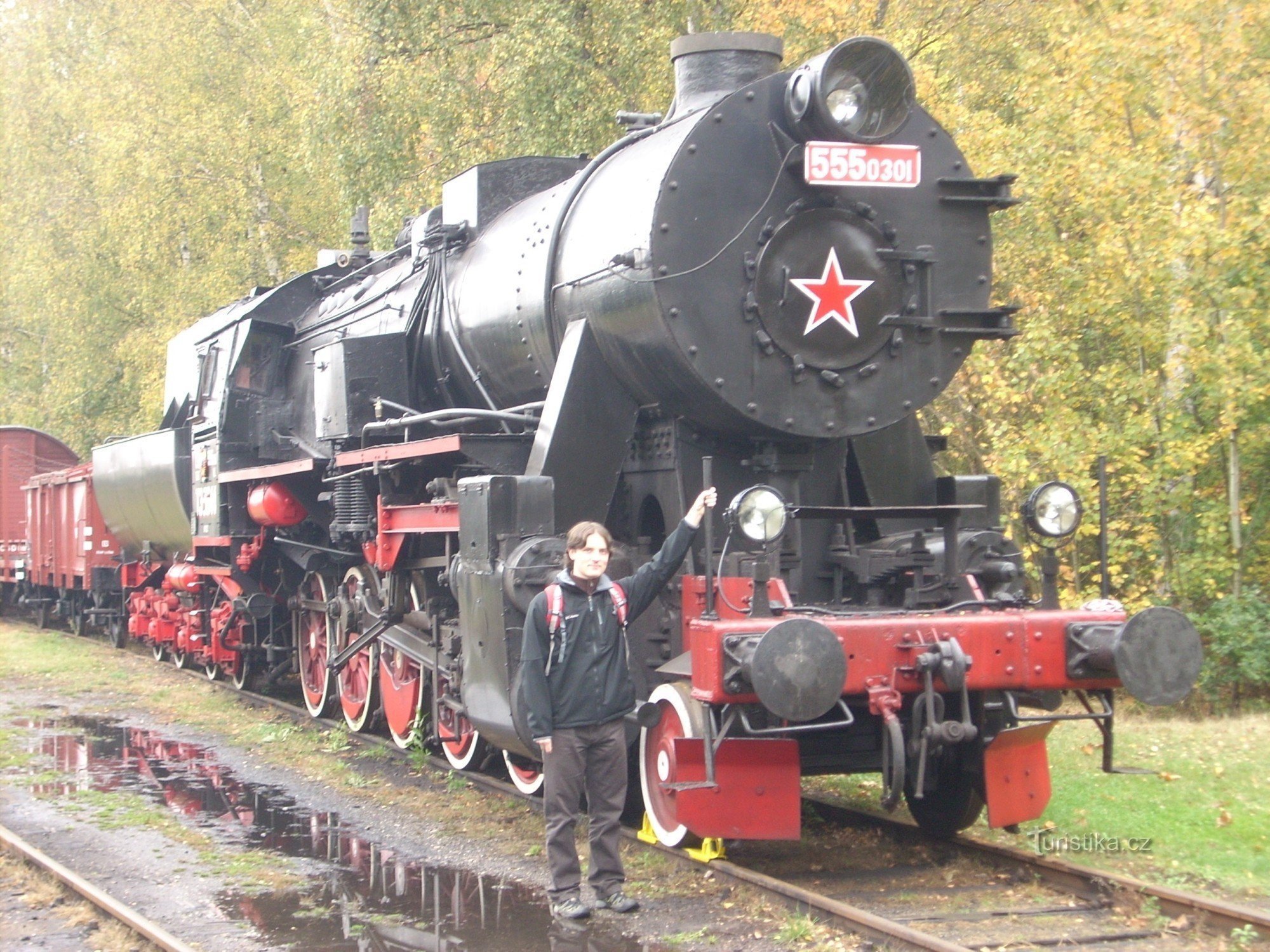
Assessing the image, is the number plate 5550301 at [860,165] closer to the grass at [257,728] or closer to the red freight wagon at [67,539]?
the grass at [257,728]

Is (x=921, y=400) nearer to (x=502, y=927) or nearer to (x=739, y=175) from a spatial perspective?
(x=739, y=175)

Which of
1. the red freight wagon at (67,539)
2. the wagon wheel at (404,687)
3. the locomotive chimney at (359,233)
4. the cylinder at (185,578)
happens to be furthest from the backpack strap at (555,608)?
the red freight wagon at (67,539)

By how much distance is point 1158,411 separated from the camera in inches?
503

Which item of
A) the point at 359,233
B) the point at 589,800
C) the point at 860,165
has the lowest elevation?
the point at 589,800

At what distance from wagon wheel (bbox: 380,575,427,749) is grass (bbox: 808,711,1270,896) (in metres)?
2.46

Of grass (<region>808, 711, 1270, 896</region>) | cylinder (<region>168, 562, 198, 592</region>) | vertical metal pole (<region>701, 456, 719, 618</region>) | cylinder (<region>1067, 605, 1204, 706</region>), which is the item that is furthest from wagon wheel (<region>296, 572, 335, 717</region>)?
cylinder (<region>1067, 605, 1204, 706</region>)

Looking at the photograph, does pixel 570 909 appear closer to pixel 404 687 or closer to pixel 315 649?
pixel 404 687

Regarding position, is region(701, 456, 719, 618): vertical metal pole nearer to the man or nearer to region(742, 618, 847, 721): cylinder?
the man

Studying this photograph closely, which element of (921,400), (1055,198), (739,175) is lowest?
(921,400)

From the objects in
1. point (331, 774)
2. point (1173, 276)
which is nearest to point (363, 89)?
point (1173, 276)

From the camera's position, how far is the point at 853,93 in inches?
236

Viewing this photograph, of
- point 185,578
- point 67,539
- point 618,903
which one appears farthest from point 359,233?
point 67,539

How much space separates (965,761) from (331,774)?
158 inches

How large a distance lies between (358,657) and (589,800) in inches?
182
